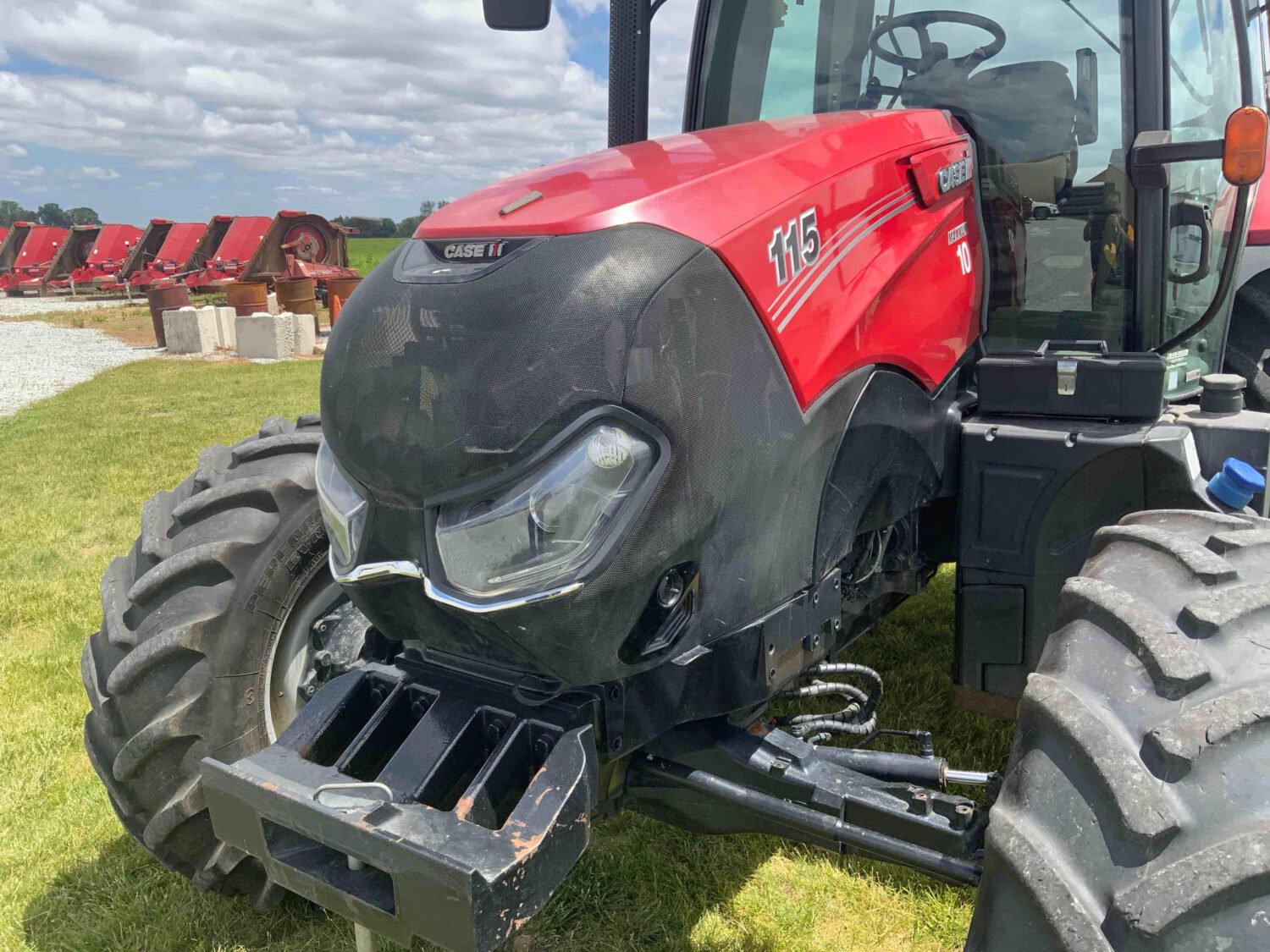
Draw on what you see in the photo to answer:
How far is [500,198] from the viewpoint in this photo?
77.9 inches

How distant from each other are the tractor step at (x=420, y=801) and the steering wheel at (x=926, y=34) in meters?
2.01

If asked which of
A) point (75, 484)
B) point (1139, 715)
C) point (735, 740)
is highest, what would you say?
point (1139, 715)

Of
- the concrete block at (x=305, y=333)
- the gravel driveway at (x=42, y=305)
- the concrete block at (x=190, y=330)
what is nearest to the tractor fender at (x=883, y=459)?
the concrete block at (x=305, y=333)

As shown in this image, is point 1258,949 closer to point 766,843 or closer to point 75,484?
point 766,843

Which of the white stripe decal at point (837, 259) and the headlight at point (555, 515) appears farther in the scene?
the white stripe decal at point (837, 259)

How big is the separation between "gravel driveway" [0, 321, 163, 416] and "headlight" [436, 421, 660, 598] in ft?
36.6

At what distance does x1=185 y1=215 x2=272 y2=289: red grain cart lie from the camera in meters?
22.9

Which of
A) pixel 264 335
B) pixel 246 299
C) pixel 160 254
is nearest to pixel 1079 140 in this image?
pixel 264 335

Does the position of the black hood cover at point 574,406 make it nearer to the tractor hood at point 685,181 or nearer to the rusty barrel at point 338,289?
the tractor hood at point 685,181

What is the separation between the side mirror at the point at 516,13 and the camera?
2469 millimetres

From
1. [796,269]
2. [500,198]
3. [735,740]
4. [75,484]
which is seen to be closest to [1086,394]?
[796,269]

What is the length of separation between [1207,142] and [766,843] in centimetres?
207

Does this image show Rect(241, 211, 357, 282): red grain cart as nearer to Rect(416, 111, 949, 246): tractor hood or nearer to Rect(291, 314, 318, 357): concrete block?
Rect(291, 314, 318, 357): concrete block

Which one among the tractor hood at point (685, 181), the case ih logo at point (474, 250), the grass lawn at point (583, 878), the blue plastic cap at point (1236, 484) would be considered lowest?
the grass lawn at point (583, 878)
